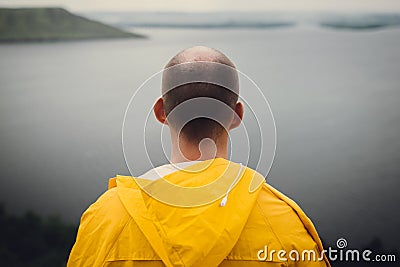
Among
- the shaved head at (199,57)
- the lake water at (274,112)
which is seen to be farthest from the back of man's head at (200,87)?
the lake water at (274,112)

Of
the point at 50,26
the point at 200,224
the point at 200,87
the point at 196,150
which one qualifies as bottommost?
the point at 200,224

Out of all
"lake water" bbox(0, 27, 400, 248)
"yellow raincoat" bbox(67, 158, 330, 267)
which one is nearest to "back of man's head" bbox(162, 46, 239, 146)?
"yellow raincoat" bbox(67, 158, 330, 267)

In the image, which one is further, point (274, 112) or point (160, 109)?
point (274, 112)

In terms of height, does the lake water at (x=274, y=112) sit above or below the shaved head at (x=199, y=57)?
below

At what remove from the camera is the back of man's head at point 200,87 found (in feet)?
3.96

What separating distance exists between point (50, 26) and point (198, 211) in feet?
4.23

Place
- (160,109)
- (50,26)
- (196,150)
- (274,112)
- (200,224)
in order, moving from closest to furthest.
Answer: (200,224)
(196,150)
(160,109)
(274,112)
(50,26)

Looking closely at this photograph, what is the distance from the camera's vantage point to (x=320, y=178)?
1.93 m

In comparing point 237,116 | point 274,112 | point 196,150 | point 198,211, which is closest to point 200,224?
point 198,211

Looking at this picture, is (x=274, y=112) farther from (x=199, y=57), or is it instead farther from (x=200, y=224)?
(x=200, y=224)

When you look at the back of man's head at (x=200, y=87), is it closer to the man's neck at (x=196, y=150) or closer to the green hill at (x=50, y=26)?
the man's neck at (x=196, y=150)

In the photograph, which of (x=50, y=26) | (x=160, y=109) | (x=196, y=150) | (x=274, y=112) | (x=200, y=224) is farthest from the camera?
(x=50, y=26)

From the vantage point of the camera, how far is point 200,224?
1.07 metres

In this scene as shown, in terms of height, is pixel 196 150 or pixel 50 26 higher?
pixel 50 26
